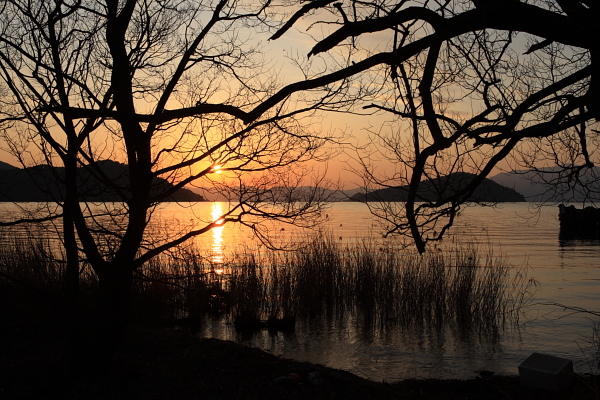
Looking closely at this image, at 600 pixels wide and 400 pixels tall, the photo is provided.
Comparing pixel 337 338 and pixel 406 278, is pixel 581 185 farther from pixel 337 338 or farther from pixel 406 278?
pixel 406 278

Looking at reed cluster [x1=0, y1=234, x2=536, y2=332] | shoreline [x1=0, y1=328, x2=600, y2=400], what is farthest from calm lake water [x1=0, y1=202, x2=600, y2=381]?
shoreline [x1=0, y1=328, x2=600, y2=400]

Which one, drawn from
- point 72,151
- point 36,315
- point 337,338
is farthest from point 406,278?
point 72,151

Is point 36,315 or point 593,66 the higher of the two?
point 593,66

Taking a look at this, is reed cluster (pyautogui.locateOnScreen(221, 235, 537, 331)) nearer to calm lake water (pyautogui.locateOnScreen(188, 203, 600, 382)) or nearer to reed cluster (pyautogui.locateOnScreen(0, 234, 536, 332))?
reed cluster (pyautogui.locateOnScreen(0, 234, 536, 332))

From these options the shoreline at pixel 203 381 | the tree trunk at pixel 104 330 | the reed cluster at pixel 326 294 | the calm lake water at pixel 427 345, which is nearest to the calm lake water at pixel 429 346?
the calm lake water at pixel 427 345

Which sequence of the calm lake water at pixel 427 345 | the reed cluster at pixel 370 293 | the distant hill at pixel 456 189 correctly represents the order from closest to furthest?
the distant hill at pixel 456 189 → the calm lake water at pixel 427 345 → the reed cluster at pixel 370 293

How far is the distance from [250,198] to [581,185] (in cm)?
333

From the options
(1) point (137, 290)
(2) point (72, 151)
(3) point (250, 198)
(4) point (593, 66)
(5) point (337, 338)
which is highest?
(4) point (593, 66)

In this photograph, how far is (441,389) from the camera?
5.60 m

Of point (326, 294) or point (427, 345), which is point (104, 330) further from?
point (326, 294)

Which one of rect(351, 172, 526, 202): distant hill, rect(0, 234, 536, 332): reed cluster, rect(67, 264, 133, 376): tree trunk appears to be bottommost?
rect(0, 234, 536, 332): reed cluster

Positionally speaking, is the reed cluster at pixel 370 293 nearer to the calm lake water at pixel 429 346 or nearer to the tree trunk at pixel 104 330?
the calm lake water at pixel 429 346

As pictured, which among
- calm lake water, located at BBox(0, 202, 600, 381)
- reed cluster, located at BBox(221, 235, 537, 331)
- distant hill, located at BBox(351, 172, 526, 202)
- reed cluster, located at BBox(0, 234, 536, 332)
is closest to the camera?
distant hill, located at BBox(351, 172, 526, 202)

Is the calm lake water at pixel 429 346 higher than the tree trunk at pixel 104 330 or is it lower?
lower
